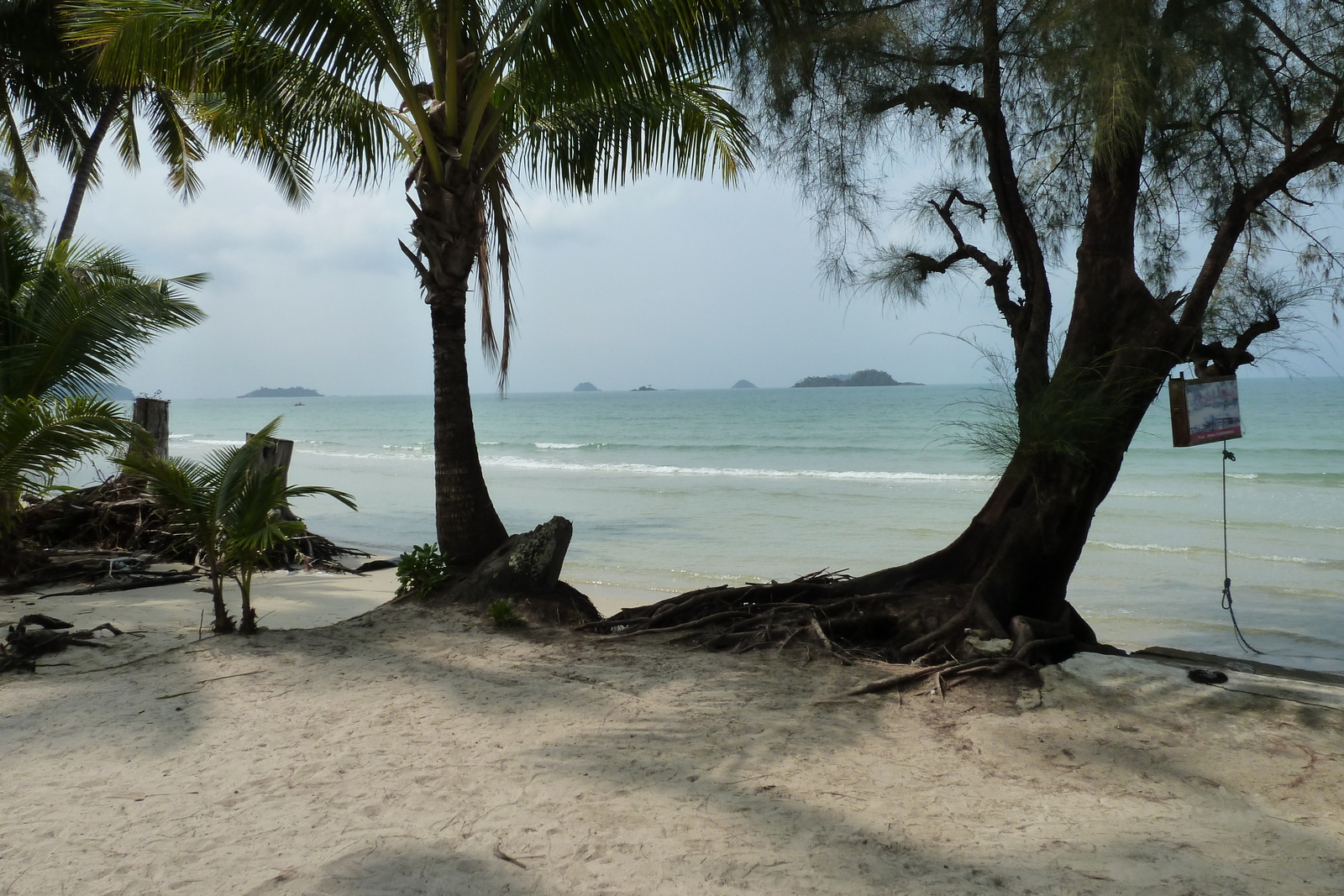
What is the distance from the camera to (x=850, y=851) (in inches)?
116

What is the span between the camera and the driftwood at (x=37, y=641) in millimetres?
4992

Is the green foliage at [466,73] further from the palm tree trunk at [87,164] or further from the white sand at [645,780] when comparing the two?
the palm tree trunk at [87,164]

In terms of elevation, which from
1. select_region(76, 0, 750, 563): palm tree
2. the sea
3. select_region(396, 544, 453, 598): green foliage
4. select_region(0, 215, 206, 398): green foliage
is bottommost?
the sea

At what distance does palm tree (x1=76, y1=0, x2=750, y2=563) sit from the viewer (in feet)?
17.5

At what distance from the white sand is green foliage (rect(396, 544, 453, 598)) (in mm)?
1338

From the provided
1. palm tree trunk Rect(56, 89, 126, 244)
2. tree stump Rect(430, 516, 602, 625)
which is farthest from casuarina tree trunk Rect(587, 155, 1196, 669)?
palm tree trunk Rect(56, 89, 126, 244)

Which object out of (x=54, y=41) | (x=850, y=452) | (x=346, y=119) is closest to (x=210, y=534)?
(x=346, y=119)

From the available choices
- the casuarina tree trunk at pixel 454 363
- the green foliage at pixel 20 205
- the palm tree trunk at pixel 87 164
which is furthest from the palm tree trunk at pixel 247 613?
the green foliage at pixel 20 205

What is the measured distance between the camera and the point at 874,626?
5.50 metres

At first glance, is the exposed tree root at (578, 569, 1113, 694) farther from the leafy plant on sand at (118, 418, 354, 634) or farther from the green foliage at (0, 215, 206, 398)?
the green foliage at (0, 215, 206, 398)

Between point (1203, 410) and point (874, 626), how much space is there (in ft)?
6.89

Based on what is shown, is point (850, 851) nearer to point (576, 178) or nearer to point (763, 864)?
point (763, 864)

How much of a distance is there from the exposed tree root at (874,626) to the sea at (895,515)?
3.32ft

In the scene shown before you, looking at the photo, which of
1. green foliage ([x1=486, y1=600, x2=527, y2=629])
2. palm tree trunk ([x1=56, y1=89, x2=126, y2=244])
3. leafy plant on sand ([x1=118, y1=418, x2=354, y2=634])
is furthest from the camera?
palm tree trunk ([x1=56, y1=89, x2=126, y2=244])
